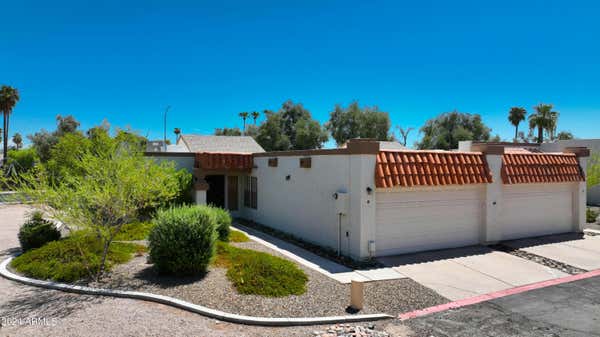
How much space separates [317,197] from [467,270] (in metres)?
5.43

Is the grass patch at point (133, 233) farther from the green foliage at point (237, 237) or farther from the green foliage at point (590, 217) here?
the green foliage at point (590, 217)

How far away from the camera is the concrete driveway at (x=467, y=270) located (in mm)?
8705

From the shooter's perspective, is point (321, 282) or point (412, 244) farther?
point (412, 244)

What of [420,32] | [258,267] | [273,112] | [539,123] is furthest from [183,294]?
[539,123]

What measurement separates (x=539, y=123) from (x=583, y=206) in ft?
105

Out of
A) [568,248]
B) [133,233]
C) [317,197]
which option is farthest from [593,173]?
[133,233]

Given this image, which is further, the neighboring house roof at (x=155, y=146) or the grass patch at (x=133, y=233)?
the neighboring house roof at (x=155, y=146)

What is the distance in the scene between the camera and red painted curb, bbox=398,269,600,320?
7109mm

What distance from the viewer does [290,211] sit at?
14.8 m

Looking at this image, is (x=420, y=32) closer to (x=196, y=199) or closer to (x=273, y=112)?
(x=196, y=199)

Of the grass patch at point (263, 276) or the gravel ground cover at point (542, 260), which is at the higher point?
the grass patch at point (263, 276)

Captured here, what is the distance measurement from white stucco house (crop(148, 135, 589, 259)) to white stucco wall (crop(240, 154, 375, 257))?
34 millimetres

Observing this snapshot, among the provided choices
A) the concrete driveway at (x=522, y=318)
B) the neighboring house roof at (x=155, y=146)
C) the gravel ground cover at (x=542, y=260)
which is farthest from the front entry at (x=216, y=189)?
the concrete driveway at (x=522, y=318)

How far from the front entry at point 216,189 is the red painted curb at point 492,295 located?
45.3ft
